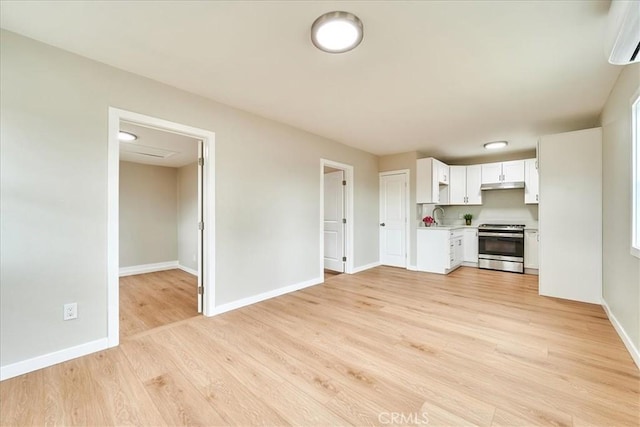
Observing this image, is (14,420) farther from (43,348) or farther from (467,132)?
(467,132)

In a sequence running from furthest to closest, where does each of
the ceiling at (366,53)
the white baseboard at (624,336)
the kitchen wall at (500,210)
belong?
the kitchen wall at (500,210), the white baseboard at (624,336), the ceiling at (366,53)

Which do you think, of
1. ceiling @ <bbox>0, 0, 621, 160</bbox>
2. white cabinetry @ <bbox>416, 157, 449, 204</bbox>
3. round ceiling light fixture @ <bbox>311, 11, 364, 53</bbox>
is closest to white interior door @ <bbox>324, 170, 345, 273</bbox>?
white cabinetry @ <bbox>416, 157, 449, 204</bbox>

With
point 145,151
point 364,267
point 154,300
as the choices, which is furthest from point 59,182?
point 364,267

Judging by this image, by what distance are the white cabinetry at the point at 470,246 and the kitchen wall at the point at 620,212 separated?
8.26 ft

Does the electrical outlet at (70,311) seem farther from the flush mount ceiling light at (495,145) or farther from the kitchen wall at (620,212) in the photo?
the flush mount ceiling light at (495,145)

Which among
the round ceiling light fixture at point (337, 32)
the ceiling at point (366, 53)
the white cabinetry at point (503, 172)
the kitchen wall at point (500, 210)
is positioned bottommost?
the kitchen wall at point (500, 210)

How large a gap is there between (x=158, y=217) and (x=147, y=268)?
109cm

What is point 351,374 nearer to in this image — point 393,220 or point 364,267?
point 364,267

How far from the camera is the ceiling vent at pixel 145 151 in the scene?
14.2ft

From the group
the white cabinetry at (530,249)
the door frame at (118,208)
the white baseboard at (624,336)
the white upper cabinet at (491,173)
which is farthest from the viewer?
the white upper cabinet at (491,173)

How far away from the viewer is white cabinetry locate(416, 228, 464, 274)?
16.6ft

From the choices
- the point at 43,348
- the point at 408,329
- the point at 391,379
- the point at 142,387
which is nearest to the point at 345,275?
the point at 408,329

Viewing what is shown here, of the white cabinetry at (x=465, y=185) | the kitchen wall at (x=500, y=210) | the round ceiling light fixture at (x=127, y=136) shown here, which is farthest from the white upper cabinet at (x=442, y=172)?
the round ceiling light fixture at (x=127, y=136)

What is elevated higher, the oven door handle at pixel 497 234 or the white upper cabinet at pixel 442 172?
the white upper cabinet at pixel 442 172
